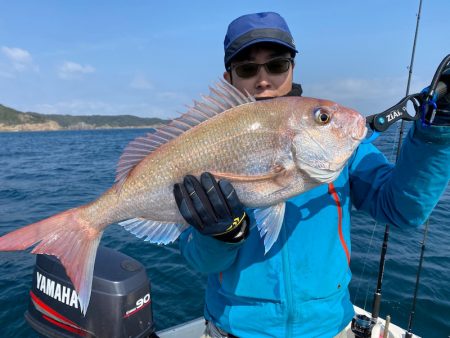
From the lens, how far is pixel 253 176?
7.12 feet

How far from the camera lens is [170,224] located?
2467 mm

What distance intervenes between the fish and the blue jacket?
12.8 inches

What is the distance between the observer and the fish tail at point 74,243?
2.33 m

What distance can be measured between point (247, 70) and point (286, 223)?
127 centimetres

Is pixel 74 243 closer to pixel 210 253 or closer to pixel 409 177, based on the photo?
pixel 210 253

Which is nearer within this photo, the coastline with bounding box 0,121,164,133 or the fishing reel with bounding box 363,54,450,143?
the fishing reel with bounding box 363,54,450,143

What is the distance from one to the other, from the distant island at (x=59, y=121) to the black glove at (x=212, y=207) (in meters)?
133

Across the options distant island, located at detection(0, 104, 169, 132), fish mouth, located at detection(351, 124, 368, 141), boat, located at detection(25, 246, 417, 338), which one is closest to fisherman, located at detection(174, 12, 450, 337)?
fish mouth, located at detection(351, 124, 368, 141)

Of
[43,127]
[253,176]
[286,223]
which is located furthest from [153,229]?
[43,127]

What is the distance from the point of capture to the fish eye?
219 centimetres

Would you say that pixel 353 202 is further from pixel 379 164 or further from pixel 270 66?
pixel 270 66

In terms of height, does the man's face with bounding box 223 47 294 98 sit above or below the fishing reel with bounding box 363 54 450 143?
above

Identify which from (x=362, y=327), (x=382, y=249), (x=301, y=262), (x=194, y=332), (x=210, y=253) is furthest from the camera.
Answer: (x=382, y=249)

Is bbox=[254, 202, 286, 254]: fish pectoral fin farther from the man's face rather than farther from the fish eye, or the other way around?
the man's face
